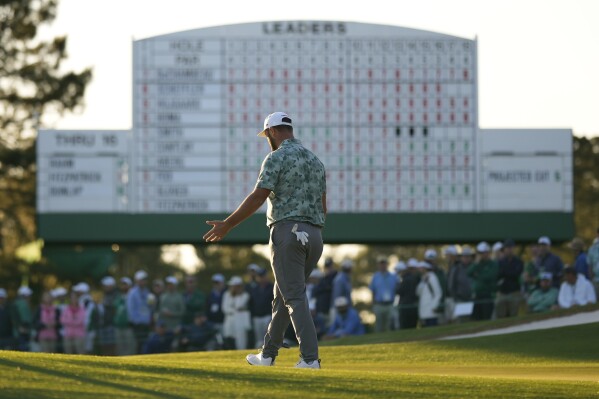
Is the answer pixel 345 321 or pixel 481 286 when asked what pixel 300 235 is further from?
pixel 481 286

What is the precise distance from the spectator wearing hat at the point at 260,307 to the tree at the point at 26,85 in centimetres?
2575

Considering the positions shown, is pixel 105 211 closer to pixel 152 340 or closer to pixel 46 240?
pixel 46 240

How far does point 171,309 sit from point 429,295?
4.98 meters

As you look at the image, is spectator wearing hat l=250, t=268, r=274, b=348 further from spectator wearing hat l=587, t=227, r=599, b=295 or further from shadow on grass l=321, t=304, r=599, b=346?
spectator wearing hat l=587, t=227, r=599, b=295

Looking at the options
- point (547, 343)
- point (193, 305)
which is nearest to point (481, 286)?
point (193, 305)

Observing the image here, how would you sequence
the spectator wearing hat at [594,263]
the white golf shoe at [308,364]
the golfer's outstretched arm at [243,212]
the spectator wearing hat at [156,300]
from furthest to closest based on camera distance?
the spectator wearing hat at [156,300] < the spectator wearing hat at [594,263] < the white golf shoe at [308,364] < the golfer's outstretched arm at [243,212]

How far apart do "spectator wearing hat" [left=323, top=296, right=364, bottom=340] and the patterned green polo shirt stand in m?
12.0

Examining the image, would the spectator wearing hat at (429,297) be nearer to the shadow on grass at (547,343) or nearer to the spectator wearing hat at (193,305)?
the spectator wearing hat at (193,305)

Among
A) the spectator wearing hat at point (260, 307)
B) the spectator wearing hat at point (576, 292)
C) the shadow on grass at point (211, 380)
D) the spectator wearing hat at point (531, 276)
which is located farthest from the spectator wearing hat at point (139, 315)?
the shadow on grass at point (211, 380)

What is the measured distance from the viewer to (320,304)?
24.5 m

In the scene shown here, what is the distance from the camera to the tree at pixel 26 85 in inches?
1944

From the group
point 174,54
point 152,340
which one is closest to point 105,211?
point 174,54

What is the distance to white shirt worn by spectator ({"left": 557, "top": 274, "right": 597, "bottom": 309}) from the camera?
22.0 meters

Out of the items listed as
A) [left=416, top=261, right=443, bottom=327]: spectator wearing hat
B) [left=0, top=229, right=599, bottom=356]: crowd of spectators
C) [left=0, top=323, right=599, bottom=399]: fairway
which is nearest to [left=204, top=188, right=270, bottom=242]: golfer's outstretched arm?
[left=0, top=323, right=599, bottom=399]: fairway
